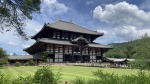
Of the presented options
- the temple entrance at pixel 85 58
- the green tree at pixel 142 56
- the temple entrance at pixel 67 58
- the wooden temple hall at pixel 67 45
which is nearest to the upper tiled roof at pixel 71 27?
the wooden temple hall at pixel 67 45

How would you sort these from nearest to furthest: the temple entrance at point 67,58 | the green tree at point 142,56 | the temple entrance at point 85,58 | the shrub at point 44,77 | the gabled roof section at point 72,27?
the shrub at point 44,77 < the green tree at point 142,56 < the temple entrance at point 67,58 < the temple entrance at point 85,58 < the gabled roof section at point 72,27

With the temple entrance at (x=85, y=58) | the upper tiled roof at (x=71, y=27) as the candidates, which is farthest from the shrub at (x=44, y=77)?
the temple entrance at (x=85, y=58)

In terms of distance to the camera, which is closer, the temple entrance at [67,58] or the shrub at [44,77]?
the shrub at [44,77]

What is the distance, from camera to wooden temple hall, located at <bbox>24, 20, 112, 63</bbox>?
4892 centimetres

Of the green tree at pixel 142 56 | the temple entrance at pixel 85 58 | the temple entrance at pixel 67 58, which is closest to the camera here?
the green tree at pixel 142 56

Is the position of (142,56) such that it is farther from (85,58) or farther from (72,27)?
(72,27)

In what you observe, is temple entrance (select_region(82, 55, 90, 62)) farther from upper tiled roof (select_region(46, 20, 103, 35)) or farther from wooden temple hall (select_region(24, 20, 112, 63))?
upper tiled roof (select_region(46, 20, 103, 35))

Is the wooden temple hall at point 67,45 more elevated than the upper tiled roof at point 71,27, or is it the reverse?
the upper tiled roof at point 71,27

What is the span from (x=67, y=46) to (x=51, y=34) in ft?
16.7

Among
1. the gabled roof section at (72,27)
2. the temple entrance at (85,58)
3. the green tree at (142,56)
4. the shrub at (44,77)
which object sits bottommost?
the temple entrance at (85,58)

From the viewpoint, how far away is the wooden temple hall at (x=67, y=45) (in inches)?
1926

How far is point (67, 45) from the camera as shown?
1992 inches

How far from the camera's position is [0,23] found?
48.7 ft

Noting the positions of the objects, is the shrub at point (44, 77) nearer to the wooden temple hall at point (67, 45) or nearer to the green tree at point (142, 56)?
the green tree at point (142, 56)
